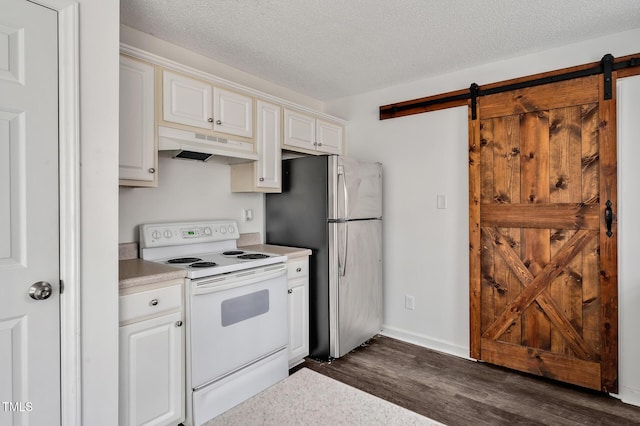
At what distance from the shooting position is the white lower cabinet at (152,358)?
1.72m

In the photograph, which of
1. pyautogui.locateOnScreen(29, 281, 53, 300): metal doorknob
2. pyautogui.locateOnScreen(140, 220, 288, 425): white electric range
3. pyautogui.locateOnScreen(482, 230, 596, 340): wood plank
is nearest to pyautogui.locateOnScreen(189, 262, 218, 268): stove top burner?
pyautogui.locateOnScreen(140, 220, 288, 425): white electric range

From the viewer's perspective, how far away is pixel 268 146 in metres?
2.85

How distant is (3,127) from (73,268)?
607 millimetres

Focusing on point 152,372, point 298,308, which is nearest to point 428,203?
point 298,308

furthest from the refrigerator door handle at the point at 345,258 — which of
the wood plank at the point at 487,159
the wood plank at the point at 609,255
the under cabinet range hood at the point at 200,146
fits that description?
the wood plank at the point at 609,255

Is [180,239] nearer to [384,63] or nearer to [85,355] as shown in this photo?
[85,355]

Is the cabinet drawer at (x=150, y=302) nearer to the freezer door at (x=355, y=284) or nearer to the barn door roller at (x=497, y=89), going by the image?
the freezer door at (x=355, y=284)

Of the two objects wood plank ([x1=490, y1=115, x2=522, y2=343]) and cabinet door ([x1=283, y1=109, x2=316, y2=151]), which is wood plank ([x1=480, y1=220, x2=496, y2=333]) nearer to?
wood plank ([x1=490, y1=115, x2=522, y2=343])

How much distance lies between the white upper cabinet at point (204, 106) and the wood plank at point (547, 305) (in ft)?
7.02

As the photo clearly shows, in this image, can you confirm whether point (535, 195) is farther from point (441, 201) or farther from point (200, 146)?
point (200, 146)

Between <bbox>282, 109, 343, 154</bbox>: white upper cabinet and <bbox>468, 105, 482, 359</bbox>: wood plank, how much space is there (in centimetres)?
129

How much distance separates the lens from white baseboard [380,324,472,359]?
9.85 ft

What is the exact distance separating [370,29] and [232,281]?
187 cm

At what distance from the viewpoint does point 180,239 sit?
2518mm
